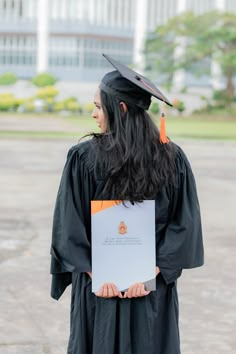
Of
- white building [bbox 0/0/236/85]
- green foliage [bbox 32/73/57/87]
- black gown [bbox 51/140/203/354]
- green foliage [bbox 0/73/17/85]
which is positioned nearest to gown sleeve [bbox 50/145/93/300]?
black gown [bbox 51/140/203/354]

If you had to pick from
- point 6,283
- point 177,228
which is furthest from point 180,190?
point 6,283

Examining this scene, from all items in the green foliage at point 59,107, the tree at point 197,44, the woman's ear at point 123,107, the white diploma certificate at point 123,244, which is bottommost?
the green foliage at point 59,107

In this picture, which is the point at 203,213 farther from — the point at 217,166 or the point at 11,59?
the point at 11,59

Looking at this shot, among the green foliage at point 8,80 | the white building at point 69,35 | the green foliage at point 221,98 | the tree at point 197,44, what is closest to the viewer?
the tree at point 197,44

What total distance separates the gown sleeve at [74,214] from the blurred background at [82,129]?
1.88 metres

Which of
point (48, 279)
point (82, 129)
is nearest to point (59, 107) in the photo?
point (82, 129)

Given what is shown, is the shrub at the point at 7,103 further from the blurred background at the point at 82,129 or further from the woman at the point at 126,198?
the woman at the point at 126,198

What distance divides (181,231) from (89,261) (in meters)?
0.40

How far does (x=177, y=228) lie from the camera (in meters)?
3.58

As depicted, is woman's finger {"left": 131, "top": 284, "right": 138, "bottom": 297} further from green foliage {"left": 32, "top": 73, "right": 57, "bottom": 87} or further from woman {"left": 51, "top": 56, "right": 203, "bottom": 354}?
green foliage {"left": 32, "top": 73, "right": 57, "bottom": 87}

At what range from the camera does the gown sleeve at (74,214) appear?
3514 mm

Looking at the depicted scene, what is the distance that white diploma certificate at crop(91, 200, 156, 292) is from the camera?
3.48 metres

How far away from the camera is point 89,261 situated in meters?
3.56

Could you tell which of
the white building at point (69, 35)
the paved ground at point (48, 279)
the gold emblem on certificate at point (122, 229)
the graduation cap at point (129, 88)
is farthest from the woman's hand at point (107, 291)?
the white building at point (69, 35)
